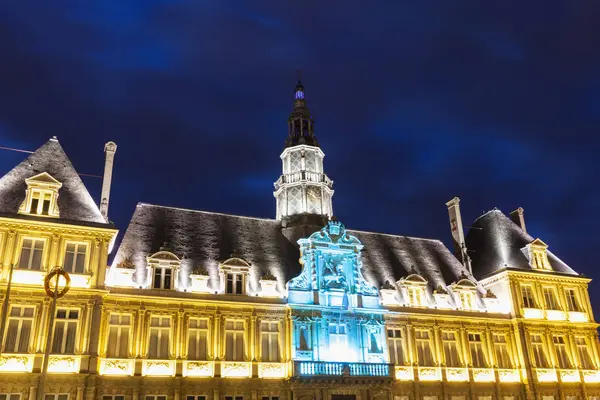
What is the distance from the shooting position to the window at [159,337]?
31641 mm

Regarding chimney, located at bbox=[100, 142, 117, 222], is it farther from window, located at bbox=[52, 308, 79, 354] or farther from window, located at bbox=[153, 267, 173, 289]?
window, located at bbox=[52, 308, 79, 354]

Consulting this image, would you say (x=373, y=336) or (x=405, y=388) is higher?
(x=373, y=336)

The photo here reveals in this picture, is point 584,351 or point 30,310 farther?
point 584,351

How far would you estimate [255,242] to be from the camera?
131 feet

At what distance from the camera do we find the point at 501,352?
40594 mm

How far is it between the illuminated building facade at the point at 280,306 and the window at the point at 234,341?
0.09 metres

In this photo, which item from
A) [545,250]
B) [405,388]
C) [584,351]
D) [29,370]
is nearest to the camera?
[29,370]

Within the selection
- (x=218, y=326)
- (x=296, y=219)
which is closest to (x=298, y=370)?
(x=218, y=326)

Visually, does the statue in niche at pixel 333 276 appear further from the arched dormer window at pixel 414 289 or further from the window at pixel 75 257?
the window at pixel 75 257

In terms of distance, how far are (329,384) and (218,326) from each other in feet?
24.8

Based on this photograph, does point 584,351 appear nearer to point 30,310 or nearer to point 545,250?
point 545,250

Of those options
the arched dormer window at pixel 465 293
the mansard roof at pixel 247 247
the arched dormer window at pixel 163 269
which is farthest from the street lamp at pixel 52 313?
the arched dormer window at pixel 465 293

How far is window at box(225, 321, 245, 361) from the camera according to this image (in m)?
33.3

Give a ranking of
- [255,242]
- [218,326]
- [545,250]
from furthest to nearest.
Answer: [545,250], [255,242], [218,326]
